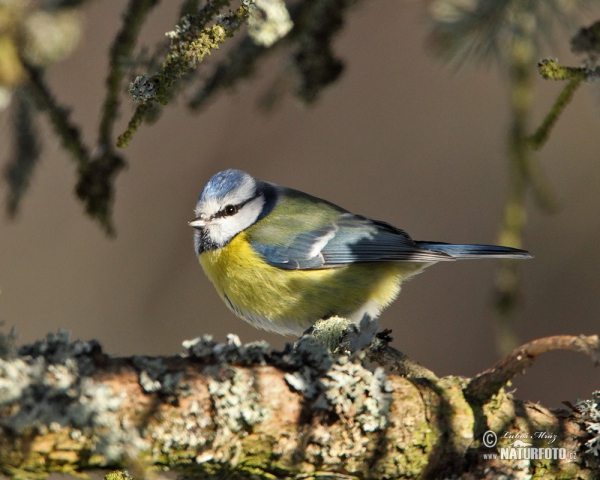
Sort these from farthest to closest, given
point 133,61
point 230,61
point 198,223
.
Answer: point 198,223, point 230,61, point 133,61

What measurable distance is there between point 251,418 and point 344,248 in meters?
1.26

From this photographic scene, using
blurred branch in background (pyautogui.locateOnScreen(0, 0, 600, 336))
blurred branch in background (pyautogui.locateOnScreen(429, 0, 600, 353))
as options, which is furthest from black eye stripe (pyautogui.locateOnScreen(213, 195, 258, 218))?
blurred branch in background (pyautogui.locateOnScreen(429, 0, 600, 353))

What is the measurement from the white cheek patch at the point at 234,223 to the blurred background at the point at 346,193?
3.69ft

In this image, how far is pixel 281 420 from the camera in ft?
3.59

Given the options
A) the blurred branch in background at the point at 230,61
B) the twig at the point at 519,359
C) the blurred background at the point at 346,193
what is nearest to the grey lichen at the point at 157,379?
the blurred branch in background at the point at 230,61

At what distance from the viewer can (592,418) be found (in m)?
1.26

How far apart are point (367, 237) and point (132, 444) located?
145 cm

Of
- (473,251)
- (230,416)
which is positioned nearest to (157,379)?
(230,416)

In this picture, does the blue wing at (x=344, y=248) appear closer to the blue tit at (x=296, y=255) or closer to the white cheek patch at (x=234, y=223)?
the blue tit at (x=296, y=255)

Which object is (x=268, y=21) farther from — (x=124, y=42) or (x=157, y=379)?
(x=157, y=379)

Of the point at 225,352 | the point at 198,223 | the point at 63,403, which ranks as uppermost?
the point at 198,223

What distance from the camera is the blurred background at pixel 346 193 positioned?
10.7 ft

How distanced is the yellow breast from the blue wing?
3 cm

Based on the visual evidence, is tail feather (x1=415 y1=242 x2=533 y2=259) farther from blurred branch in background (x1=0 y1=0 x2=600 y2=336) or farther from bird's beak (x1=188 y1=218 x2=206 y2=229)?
bird's beak (x1=188 y1=218 x2=206 y2=229)
